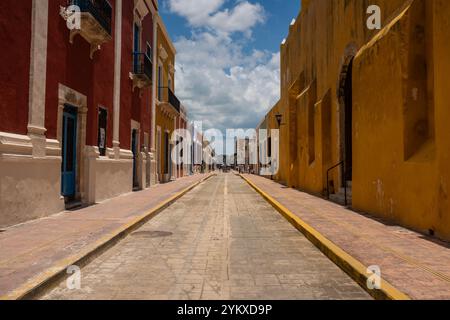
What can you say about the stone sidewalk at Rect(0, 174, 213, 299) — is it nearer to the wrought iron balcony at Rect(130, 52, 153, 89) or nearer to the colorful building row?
the colorful building row

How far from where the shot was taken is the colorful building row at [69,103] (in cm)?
774

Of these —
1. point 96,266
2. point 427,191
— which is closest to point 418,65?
point 427,191

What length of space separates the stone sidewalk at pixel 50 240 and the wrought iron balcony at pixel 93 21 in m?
5.00

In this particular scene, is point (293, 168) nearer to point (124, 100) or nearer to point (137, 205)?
point (124, 100)

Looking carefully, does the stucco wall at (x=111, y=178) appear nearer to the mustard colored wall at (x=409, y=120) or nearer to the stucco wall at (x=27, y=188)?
the stucco wall at (x=27, y=188)

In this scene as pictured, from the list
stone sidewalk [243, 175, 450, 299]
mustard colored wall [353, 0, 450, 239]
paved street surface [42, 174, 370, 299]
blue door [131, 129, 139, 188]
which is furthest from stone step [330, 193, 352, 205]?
blue door [131, 129, 139, 188]

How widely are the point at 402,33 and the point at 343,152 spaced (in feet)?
19.9

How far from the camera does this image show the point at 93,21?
10.9 metres

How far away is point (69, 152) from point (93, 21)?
12.5 feet

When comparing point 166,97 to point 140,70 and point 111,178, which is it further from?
point 111,178

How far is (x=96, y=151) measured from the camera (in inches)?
487

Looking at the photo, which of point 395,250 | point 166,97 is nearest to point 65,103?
point 395,250

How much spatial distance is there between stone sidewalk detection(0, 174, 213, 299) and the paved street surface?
358mm

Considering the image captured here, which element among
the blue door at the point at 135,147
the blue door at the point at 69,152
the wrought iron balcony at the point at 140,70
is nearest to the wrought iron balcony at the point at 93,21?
the blue door at the point at 69,152
